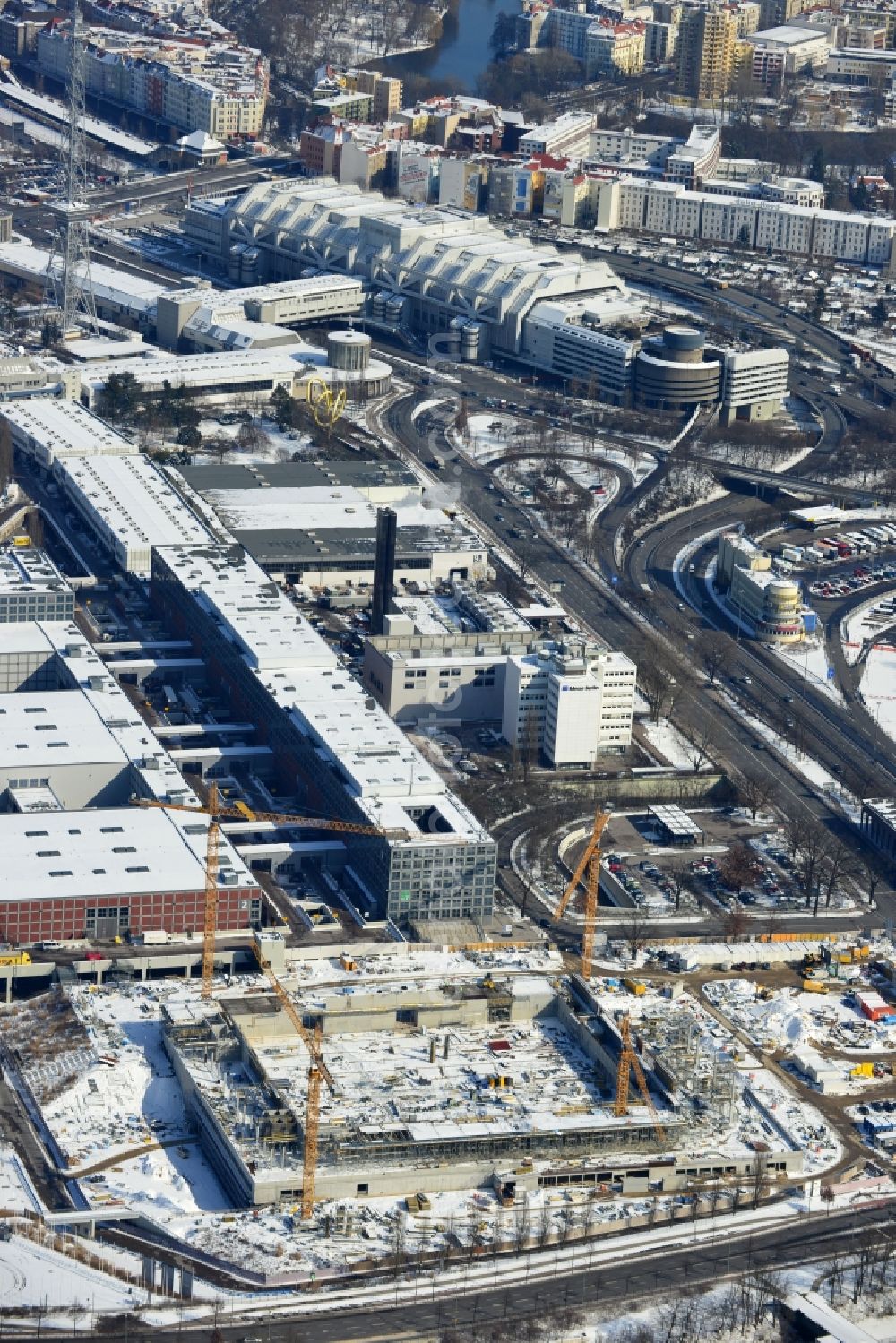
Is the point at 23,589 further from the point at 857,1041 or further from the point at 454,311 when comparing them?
the point at 454,311

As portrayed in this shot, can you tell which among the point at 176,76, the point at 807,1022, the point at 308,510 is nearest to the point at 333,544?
the point at 308,510

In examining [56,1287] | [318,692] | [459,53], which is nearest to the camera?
[56,1287]

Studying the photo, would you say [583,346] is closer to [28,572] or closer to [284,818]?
[28,572]

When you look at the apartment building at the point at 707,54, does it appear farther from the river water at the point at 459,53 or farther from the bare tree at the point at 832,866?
the bare tree at the point at 832,866

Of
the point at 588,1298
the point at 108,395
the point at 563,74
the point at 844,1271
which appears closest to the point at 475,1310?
the point at 588,1298

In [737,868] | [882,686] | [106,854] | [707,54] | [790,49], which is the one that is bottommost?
[737,868]

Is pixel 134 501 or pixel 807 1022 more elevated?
pixel 134 501
